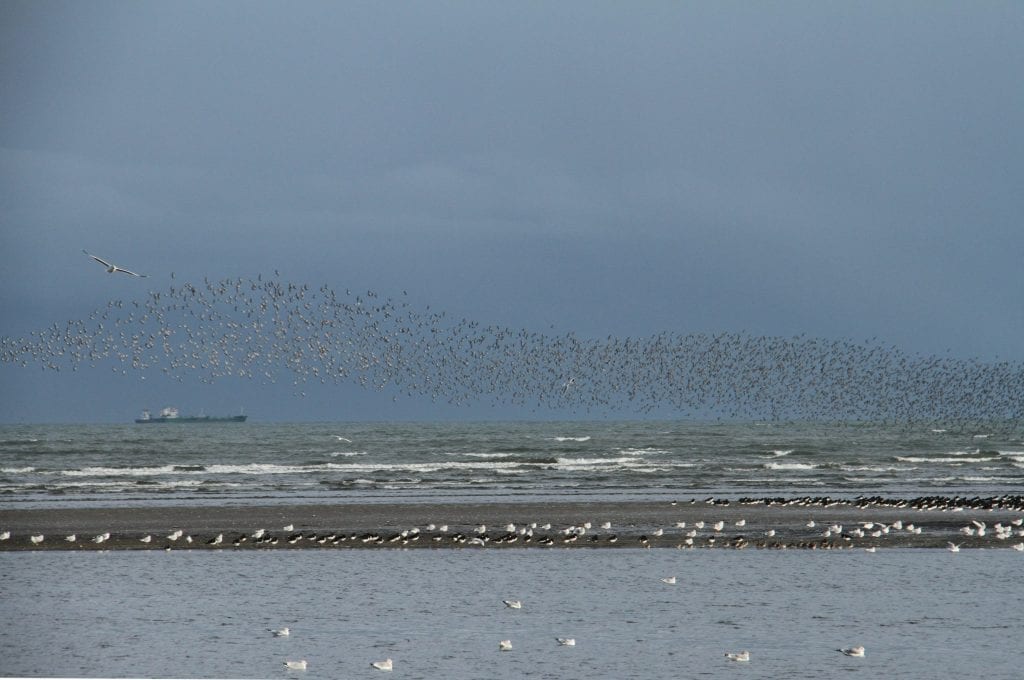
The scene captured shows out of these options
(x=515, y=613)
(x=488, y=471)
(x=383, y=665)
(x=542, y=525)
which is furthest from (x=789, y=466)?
(x=383, y=665)

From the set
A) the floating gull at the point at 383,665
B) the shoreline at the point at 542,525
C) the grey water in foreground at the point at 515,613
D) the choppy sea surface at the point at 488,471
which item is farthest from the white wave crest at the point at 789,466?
the floating gull at the point at 383,665

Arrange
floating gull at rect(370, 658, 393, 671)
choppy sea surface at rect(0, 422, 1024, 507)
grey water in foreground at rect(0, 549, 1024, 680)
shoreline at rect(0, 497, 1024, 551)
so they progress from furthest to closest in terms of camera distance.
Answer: choppy sea surface at rect(0, 422, 1024, 507), shoreline at rect(0, 497, 1024, 551), grey water in foreground at rect(0, 549, 1024, 680), floating gull at rect(370, 658, 393, 671)

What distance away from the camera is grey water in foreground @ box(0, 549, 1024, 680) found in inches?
650

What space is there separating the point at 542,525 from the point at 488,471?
92.2ft

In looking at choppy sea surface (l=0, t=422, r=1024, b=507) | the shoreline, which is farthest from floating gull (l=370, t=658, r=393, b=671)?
choppy sea surface (l=0, t=422, r=1024, b=507)

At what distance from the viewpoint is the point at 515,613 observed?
2023cm

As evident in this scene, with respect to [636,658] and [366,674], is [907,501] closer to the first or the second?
[636,658]

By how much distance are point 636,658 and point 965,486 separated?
124 feet

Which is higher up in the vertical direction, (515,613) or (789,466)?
(515,613)

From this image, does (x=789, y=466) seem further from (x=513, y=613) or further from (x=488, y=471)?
(x=513, y=613)

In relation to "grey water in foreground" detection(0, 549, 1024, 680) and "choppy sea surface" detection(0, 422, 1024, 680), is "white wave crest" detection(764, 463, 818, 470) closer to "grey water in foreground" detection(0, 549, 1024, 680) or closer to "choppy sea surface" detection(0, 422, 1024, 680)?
"choppy sea surface" detection(0, 422, 1024, 680)

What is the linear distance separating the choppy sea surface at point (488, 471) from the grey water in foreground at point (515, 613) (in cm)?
1726

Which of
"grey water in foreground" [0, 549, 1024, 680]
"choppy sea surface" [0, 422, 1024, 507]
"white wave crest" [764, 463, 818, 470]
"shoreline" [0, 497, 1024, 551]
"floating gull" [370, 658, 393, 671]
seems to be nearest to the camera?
"floating gull" [370, 658, 393, 671]

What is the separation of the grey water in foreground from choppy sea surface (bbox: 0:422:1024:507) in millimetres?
17256
